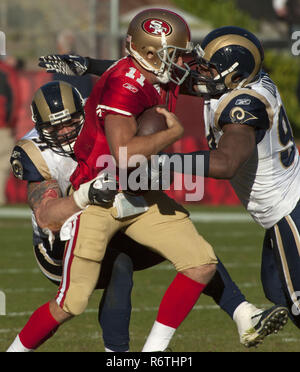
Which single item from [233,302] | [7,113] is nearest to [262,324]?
[233,302]

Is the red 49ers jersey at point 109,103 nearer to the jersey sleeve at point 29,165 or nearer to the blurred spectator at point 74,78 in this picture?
the jersey sleeve at point 29,165

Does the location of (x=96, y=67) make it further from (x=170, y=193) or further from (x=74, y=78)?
(x=170, y=193)

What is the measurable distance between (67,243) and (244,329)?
91 cm

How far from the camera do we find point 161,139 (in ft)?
12.1

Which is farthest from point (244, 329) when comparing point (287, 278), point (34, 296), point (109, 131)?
point (34, 296)

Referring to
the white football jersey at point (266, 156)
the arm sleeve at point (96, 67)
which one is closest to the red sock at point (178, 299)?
the white football jersey at point (266, 156)

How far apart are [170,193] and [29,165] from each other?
23.3 feet

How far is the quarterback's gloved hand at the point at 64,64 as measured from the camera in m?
4.47

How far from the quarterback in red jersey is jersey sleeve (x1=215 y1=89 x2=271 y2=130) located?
0.76 feet

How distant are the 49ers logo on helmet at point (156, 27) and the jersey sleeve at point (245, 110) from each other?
0.40 metres

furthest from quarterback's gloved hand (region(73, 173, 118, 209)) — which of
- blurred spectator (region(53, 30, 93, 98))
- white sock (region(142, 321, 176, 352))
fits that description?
blurred spectator (region(53, 30, 93, 98))

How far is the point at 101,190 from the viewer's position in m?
3.87

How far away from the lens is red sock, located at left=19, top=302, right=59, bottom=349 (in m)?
3.99

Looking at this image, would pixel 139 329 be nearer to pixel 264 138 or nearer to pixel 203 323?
pixel 203 323
